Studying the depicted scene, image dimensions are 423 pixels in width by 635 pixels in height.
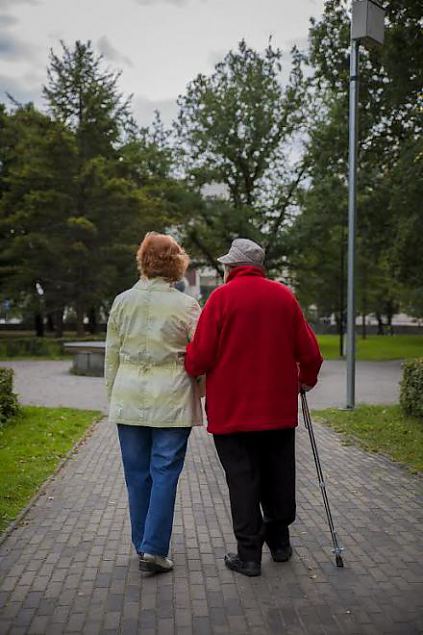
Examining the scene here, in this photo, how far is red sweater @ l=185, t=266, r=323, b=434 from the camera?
13.7ft

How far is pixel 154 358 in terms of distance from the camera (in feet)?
14.0

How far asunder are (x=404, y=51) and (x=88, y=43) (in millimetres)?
23293

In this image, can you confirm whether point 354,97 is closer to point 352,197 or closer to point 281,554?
point 352,197

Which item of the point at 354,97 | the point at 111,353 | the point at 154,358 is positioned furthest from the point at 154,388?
the point at 354,97

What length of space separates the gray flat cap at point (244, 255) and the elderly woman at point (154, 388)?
0.33 metres

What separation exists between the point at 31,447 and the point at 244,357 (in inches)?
198

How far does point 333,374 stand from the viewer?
2112 cm

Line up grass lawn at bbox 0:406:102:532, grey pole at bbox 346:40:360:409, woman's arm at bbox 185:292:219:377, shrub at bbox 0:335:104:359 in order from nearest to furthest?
woman's arm at bbox 185:292:219:377 < grass lawn at bbox 0:406:102:532 < grey pole at bbox 346:40:360:409 < shrub at bbox 0:335:104:359

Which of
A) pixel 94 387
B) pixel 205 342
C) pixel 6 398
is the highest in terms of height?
pixel 205 342

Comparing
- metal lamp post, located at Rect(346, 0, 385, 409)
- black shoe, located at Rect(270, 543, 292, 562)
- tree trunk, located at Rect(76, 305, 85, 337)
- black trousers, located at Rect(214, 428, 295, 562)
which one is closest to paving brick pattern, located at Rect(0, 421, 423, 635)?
black shoe, located at Rect(270, 543, 292, 562)

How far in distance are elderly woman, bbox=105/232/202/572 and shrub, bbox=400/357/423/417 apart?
7.00 metres

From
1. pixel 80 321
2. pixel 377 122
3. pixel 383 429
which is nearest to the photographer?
pixel 383 429

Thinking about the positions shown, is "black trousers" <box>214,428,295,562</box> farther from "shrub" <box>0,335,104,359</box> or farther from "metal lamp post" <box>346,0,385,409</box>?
"shrub" <box>0,335,104,359</box>

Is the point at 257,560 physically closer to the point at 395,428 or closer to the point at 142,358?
the point at 142,358
